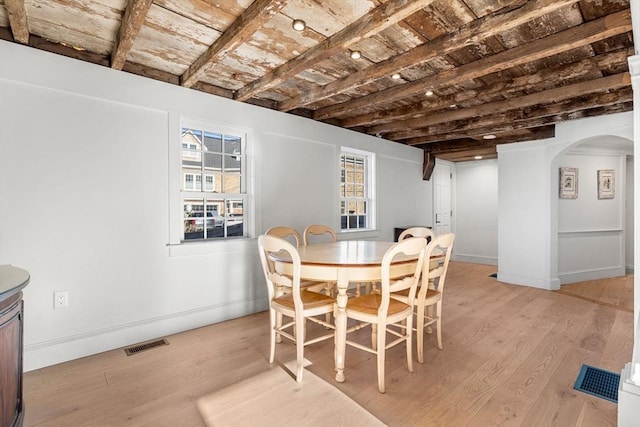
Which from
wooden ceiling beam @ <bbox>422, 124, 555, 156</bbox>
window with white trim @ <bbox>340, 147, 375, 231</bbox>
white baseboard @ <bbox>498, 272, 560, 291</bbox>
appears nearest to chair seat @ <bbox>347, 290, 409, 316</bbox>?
window with white trim @ <bbox>340, 147, 375, 231</bbox>

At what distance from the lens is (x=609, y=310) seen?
141 inches

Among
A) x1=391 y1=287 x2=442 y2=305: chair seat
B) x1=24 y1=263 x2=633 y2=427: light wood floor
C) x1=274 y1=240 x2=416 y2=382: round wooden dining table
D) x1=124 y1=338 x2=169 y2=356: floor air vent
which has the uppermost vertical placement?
x1=274 y1=240 x2=416 y2=382: round wooden dining table

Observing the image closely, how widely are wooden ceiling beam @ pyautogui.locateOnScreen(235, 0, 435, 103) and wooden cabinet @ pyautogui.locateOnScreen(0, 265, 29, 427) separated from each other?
220 centimetres

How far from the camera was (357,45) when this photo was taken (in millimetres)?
2398

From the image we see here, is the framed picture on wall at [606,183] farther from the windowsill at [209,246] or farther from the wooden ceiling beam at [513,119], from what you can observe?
the windowsill at [209,246]

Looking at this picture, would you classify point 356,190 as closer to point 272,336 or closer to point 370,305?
point 370,305

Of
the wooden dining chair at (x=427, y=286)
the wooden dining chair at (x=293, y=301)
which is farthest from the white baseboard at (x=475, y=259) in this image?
the wooden dining chair at (x=293, y=301)

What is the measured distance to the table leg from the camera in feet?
6.86

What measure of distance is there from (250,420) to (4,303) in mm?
1284

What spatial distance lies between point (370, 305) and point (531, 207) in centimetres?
381

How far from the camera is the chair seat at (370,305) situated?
2129mm

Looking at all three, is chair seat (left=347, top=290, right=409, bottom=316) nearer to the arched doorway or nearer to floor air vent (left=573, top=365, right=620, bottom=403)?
floor air vent (left=573, top=365, right=620, bottom=403)

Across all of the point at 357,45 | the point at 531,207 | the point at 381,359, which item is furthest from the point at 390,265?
the point at 531,207

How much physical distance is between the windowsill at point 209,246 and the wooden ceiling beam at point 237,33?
4.97ft
